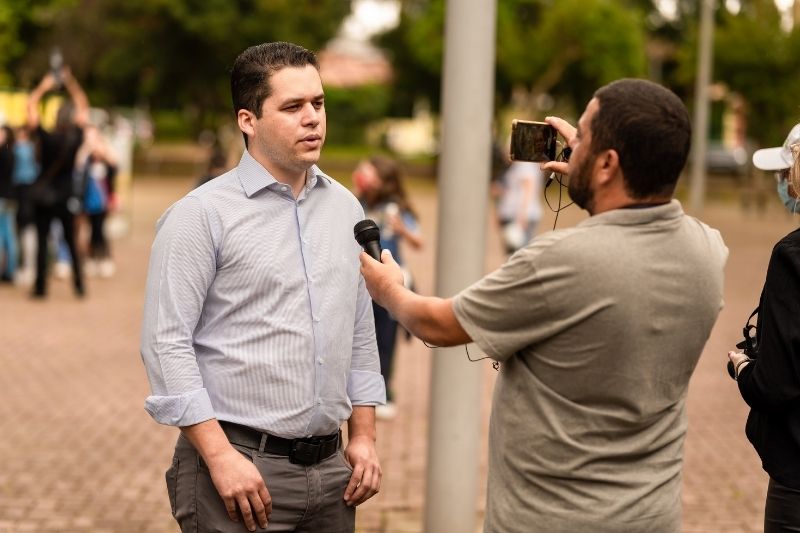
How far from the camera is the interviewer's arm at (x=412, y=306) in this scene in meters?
2.72

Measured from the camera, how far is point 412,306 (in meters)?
2.80

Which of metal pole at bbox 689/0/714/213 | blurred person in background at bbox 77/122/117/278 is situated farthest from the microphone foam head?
metal pole at bbox 689/0/714/213

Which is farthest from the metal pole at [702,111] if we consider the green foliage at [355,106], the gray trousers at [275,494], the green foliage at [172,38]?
the green foliage at [355,106]

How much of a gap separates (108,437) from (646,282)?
5887mm

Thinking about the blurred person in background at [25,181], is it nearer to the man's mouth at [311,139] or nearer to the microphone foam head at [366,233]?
the man's mouth at [311,139]

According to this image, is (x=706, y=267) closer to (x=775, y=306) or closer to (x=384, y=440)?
(x=775, y=306)

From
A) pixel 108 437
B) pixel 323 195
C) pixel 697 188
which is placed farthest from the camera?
pixel 697 188

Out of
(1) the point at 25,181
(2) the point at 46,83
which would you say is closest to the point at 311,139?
(1) the point at 25,181

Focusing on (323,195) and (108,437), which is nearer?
(323,195)

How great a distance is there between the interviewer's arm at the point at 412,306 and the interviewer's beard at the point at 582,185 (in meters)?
0.36

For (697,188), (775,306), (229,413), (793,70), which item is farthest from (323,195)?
(793,70)

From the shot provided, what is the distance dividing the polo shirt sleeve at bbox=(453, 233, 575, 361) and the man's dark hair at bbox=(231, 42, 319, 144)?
88cm

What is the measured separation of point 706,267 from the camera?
2.70 metres

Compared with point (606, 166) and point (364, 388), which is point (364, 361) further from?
point (606, 166)
